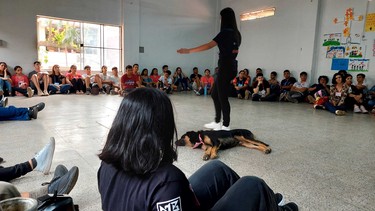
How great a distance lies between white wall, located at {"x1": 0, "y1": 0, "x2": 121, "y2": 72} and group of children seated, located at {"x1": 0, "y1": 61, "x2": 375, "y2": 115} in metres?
0.34

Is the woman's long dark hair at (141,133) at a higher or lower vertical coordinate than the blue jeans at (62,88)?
higher

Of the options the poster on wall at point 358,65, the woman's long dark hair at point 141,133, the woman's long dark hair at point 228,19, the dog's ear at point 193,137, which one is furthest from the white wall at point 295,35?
the woman's long dark hair at point 141,133

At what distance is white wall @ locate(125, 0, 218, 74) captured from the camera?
352 inches

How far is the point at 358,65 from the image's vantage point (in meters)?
6.66

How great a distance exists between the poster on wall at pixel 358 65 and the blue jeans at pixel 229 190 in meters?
6.87

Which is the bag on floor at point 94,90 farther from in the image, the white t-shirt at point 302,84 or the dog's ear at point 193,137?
the white t-shirt at point 302,84

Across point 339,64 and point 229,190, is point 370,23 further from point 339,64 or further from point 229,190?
point 229,190

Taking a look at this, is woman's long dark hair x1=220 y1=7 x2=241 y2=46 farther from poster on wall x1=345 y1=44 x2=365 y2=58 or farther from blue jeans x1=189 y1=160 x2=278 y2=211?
poster on wall x1=345 y1=44 x2=365 y2=58

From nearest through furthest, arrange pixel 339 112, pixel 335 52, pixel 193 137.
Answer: pixel 193 137 → pixel 339 112 → pixel 335 52

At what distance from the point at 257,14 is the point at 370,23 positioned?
11.7ft

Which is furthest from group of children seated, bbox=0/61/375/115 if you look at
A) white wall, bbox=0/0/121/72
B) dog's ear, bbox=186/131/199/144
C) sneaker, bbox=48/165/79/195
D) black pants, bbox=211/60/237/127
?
sneaker, bbox=48/165/79/195

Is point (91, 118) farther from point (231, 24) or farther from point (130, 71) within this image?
point (130, 71)

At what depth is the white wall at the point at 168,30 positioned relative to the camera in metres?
8.94

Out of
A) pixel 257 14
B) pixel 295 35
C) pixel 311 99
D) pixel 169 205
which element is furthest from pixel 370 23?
pixel 169 205
